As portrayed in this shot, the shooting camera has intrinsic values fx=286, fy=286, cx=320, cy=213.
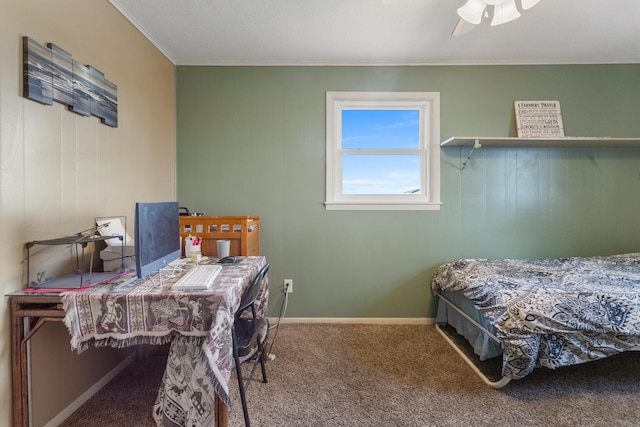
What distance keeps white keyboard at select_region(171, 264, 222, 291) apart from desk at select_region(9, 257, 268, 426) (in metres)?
0.04

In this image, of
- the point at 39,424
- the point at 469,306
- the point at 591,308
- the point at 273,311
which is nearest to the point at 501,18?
the point at 591,308

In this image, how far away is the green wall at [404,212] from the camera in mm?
2658

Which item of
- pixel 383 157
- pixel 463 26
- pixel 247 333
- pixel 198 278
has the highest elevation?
pixel 463 26

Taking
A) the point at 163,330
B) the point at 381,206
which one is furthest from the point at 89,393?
the point at 381,206

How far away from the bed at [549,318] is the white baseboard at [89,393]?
2406 millimetres

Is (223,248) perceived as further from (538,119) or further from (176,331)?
(538,119)

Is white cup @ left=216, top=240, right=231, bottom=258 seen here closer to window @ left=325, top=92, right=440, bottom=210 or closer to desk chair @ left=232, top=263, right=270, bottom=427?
desk chair @ left=232, top=263, right=270, bottom=427

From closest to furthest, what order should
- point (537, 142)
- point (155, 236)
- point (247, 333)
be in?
point (155, 236) < point (247, 333) < point (537, 142)

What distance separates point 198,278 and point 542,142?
2.97 m

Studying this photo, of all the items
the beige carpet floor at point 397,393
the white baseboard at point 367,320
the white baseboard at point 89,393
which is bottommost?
the beige carpet floor at point 397,393

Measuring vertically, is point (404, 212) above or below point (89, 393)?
above

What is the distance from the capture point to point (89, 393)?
167 centimetres

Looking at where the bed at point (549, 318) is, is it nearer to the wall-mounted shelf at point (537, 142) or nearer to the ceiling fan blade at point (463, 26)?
the wall-mounted shelf at point (537, 142)

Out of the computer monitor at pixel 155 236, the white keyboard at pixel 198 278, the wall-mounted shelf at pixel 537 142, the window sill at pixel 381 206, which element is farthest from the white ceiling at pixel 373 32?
the white keyboard at pixel 198 278
